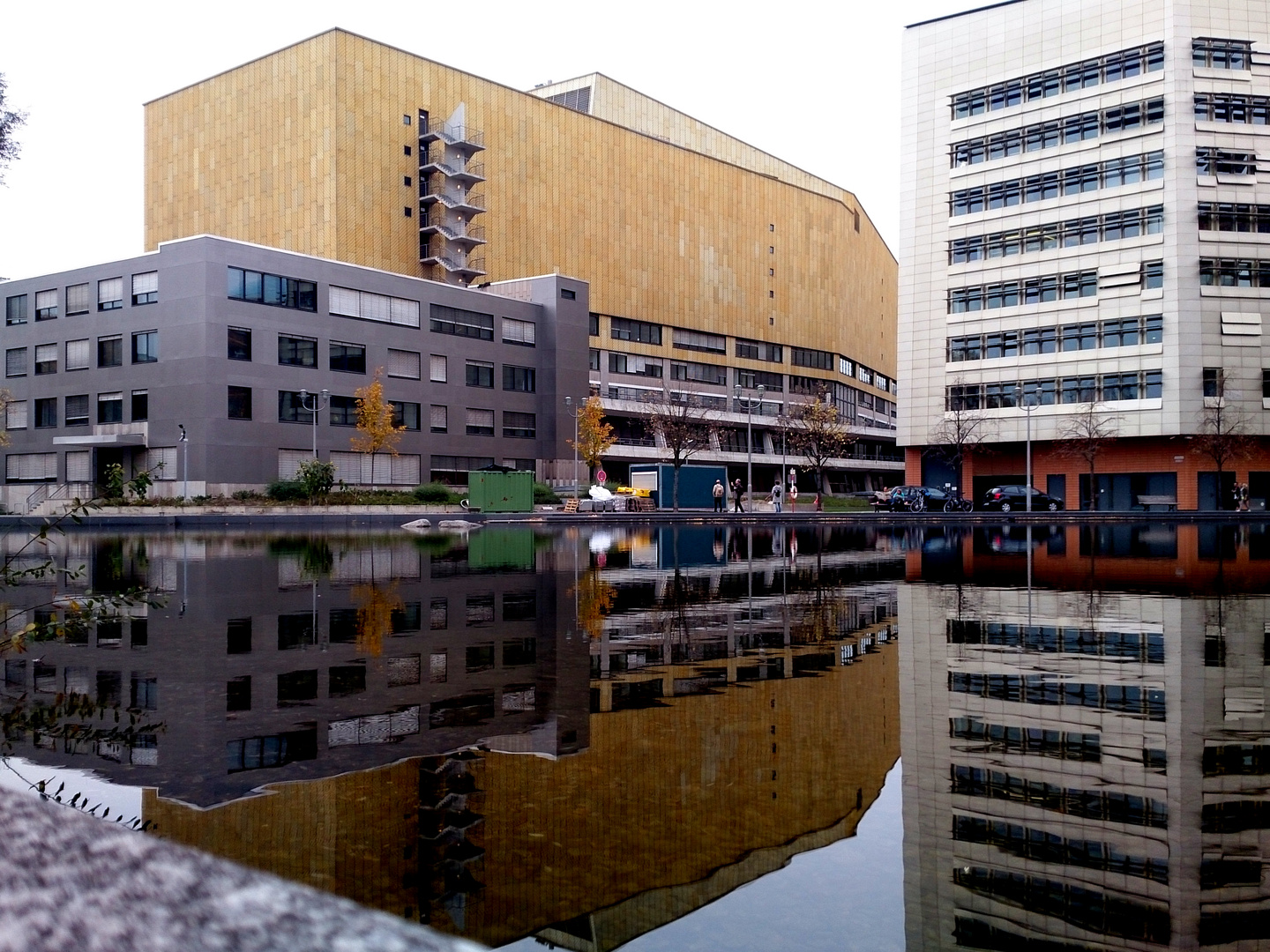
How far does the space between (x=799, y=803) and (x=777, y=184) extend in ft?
352

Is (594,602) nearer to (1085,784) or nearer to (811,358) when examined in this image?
(1085,784)

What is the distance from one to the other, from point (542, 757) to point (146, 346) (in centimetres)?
6393

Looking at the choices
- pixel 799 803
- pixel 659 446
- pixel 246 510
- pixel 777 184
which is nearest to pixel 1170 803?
pixel 799 803

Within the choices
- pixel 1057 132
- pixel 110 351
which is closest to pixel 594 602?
pixel 110 351

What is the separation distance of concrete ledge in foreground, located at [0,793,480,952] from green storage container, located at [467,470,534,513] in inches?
2243

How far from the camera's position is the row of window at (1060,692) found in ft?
24.1

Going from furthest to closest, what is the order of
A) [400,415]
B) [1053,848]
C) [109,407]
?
[400,415] < [109,407] < [1053,848]

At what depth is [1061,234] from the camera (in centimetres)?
6856

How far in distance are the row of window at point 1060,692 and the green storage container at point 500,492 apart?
5054 centimetres

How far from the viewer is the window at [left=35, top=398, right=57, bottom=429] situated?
220ft

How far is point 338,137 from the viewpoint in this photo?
70.4 m

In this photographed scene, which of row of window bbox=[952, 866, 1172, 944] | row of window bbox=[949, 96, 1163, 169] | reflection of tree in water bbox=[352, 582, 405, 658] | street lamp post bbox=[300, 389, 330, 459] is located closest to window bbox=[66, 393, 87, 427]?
street lamp post bbox=[300, 389, 330, 459]

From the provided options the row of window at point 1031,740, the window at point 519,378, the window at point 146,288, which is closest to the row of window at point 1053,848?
the row of window at point 1031,740

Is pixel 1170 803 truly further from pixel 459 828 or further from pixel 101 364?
pixel 101 364
